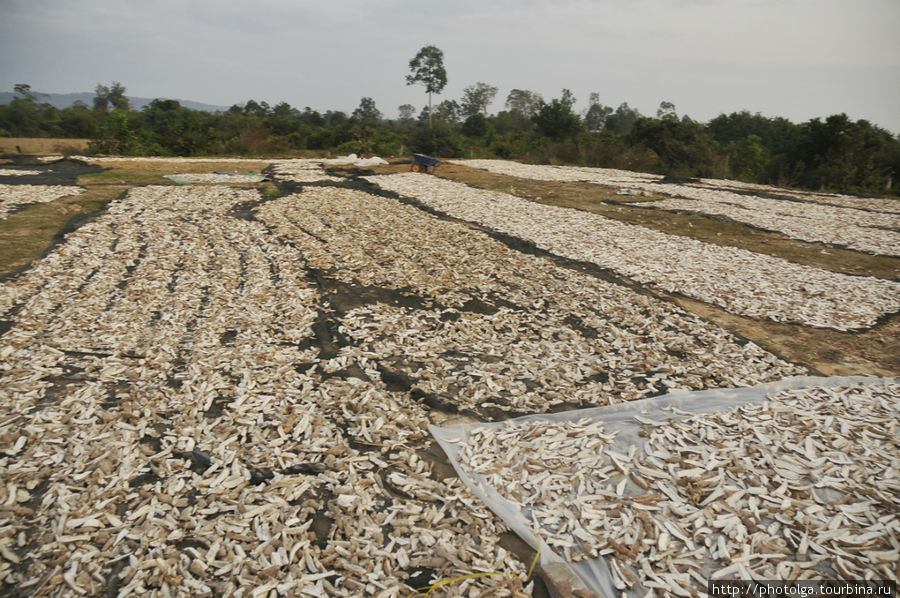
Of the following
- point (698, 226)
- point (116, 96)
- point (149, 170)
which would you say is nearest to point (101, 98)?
point (116, 96)

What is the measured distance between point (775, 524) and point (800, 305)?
15.4 ft

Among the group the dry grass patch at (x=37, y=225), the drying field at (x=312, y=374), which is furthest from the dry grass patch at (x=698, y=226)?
the dry grass patch at (x=37, y=225)

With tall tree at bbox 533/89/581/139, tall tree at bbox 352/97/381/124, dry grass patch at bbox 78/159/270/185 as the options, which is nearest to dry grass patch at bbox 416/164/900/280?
dry grass patch at bbox 78/159/270/185

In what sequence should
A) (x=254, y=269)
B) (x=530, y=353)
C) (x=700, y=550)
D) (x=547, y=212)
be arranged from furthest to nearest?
(x=547, y=212)
(x=254, y=269)
(x=530, y=353)
(x=700, y=550)

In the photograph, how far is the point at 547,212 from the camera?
37.6ft

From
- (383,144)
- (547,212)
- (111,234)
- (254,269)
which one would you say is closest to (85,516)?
(254,269)

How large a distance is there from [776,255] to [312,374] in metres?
8.65

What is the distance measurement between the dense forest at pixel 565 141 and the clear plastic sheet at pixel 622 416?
18.7 m

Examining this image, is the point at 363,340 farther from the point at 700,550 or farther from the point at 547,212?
the point at 547,212

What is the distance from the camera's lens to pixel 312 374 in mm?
4023

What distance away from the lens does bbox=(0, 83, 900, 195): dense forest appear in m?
18.5

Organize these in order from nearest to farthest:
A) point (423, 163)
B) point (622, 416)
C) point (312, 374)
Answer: point (622, 416) < point (312, 374) < point (423, 163)

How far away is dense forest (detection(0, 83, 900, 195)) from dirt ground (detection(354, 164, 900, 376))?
10708 mm

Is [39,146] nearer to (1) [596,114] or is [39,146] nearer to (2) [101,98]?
(2) [101,98]
